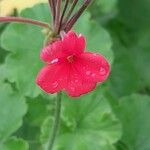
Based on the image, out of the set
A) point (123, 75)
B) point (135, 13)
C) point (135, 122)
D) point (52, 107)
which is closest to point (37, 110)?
point (52, 107)

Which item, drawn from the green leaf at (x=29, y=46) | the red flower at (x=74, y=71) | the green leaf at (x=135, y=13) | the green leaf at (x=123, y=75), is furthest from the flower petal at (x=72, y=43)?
the green leaf at (x=135, y=13)

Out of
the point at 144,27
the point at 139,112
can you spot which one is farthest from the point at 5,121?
the point at 144,27

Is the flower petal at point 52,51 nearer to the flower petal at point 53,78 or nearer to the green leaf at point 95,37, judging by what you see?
the flower petal at point 53,78

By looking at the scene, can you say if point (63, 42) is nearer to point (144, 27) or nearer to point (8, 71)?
point (8, 71)

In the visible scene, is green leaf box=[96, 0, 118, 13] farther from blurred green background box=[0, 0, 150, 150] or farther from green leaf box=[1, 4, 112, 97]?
green leaf box=[1, 4, 112, 97]

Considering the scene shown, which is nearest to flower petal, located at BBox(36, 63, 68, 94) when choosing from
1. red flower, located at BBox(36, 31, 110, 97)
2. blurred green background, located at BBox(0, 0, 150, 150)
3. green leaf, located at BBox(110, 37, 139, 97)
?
red flower, located at BBox(36, 31, 110, 97)

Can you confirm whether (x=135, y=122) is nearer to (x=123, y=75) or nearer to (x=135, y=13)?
(x=123, y=75)
